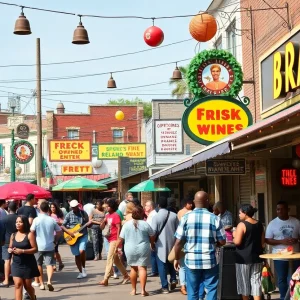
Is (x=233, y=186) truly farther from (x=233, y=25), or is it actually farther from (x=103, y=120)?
(x=103, y=120)

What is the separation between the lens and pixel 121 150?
41312 mm

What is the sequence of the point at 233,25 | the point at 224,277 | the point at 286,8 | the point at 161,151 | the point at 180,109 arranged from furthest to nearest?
the point at 180,109 → the point at 161,151 → the point at 233,25 → the point at 286,8 → the point at 224,277

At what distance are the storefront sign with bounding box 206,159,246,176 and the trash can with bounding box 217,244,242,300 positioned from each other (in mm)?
2787

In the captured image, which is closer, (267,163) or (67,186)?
(267,163)

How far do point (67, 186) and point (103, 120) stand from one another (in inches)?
1227

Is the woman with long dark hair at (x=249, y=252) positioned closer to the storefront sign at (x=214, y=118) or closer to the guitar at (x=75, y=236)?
the storefront sign at (x=214, y=118)

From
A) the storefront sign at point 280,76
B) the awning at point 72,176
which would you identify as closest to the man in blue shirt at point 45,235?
the storefront sign at point 280,76

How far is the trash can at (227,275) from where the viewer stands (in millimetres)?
11531

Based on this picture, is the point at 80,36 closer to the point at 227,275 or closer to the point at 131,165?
the point at 227,275

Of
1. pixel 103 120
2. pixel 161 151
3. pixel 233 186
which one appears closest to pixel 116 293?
pixel 233 186

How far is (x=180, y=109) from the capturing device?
32.6 metres

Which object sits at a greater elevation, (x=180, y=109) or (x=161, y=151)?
(x=180, y=109)

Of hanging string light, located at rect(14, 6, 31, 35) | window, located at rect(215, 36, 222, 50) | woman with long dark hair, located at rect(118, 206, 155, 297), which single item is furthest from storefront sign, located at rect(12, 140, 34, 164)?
woman with long dark hair, located at rect(118, 206, 155, 297)

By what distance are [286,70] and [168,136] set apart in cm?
1755
